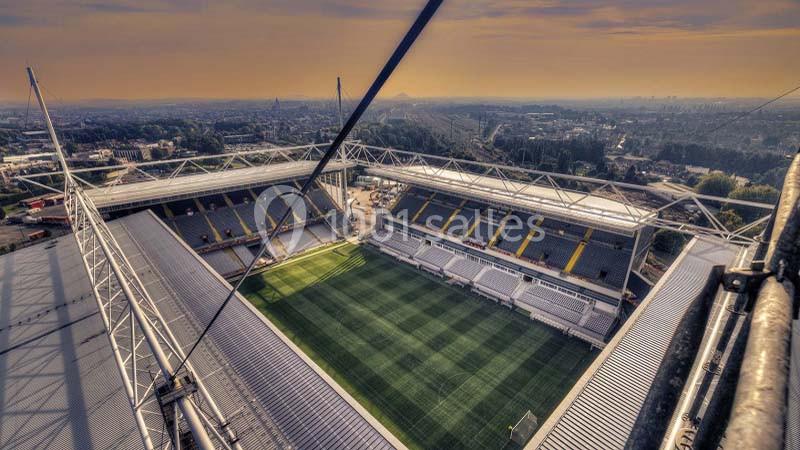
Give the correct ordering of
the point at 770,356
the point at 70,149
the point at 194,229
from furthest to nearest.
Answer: the point at 70,149
the point at 194,229
the point at 770,356

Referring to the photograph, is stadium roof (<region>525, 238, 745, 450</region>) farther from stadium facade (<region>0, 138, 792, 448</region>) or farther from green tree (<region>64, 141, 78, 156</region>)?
green tree (<region>64, 141, 78, 156</region>)

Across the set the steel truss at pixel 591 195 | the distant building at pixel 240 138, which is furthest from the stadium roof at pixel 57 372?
the distant building at pixel 240 138

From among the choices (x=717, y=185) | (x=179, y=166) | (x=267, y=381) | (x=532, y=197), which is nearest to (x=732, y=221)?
(x=717, y=185)

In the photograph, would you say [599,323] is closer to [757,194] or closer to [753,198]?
[753,198]

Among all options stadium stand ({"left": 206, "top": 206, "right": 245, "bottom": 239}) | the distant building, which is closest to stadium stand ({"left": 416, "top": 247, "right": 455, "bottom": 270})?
stadium stand ({"left": 206, "top": 206, "right": 245, "bottom": 239})

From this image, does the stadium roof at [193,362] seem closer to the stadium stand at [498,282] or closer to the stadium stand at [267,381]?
the stadium stand at [267,381]

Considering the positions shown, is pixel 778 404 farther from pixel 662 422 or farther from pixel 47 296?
pixel 47 296
